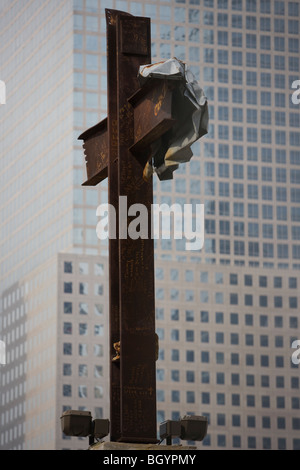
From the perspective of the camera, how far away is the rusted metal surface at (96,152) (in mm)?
10492

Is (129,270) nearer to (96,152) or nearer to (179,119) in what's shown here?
(179,119)

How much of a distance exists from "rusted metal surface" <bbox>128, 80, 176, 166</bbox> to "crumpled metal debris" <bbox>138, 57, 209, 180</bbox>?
0.08 m

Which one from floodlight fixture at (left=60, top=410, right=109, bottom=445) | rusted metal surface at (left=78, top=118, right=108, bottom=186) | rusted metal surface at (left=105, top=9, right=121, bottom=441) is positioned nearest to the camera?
floodlight fixture at (left=60, top=410, right=109, bottom=445)

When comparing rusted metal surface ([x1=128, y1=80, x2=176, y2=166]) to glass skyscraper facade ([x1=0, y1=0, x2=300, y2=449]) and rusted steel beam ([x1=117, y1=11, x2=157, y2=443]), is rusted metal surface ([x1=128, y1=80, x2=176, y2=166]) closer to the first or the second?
rusted steel beam ([x1=117, y1=11, x2=157, y2=443])

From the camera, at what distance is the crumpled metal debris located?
9039 mm

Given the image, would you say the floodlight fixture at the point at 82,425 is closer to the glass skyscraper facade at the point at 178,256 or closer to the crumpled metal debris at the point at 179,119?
the crumpled metal debris at the point at 179,119

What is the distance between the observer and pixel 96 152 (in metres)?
10.7

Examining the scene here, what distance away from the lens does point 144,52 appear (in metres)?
9.97

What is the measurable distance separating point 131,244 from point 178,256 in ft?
559

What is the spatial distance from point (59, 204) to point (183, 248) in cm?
2048

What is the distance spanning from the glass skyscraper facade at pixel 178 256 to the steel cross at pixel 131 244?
5957 inches

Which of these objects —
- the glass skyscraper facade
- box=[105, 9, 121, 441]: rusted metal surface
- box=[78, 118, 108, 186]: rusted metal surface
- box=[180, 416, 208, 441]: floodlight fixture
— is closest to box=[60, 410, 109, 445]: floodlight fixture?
box=[105, 9, 121, 441]: rusted metal surface

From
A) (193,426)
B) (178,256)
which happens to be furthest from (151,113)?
(178,256)

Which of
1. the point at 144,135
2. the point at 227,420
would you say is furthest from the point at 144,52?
the point at 227,420
